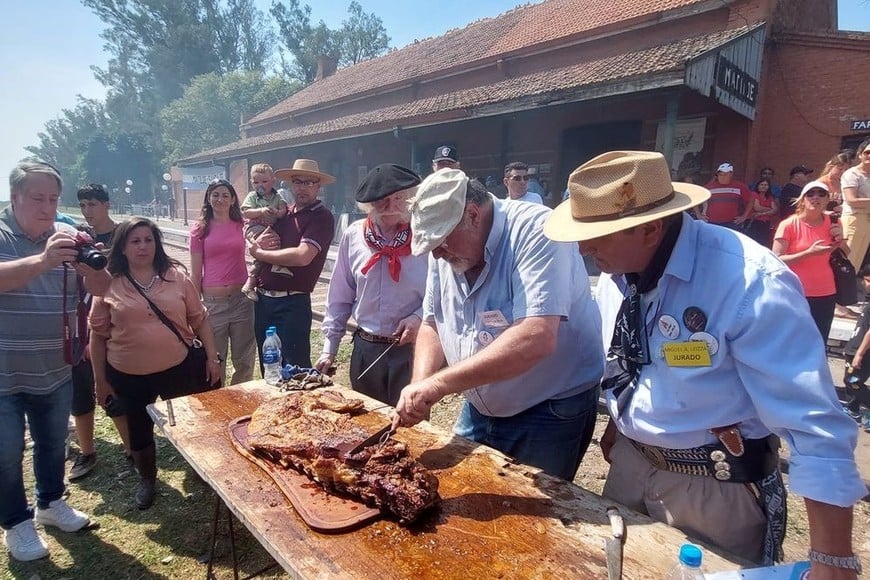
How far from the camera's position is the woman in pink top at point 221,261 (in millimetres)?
4438

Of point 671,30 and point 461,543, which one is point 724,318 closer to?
point 461,543

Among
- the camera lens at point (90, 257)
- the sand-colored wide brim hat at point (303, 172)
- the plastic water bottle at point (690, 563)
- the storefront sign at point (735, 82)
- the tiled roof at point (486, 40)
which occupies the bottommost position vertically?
the plastic water bottle at point (690, 563)

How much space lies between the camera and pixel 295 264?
407cm

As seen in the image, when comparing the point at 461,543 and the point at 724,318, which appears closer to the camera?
the point at 724,318

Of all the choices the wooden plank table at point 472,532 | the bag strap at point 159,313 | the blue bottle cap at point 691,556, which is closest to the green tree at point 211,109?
the bag strap at point 159,313

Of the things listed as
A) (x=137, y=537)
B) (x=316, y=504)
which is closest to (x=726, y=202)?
(x=316, y=504)

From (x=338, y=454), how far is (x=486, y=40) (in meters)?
19.7

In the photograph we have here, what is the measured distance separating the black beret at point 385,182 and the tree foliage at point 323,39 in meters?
55.3

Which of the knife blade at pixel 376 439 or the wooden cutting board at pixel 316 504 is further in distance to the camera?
the knife blade at pixel 376 439

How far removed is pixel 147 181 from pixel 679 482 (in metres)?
62.7

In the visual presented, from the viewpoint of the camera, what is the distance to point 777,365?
4.09ft

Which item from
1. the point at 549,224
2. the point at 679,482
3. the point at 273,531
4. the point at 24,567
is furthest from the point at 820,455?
the point at 24,567

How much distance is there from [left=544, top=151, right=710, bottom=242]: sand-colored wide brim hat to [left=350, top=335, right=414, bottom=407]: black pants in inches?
73.4

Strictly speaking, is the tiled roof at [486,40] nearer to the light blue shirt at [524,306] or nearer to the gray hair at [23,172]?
the light blue shirt at [524,306]
